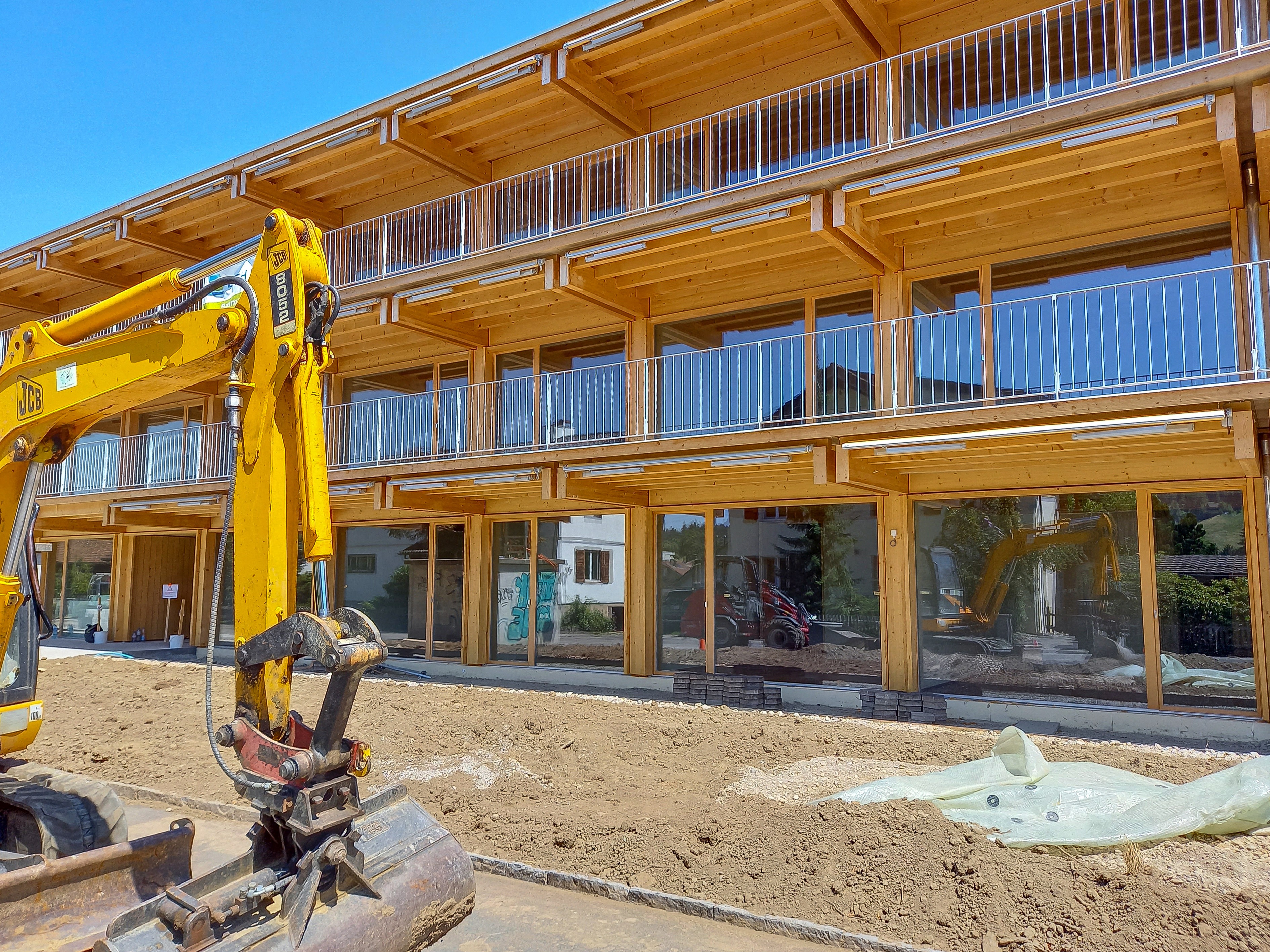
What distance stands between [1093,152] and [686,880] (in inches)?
344

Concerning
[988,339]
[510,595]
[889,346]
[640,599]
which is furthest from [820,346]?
[510,595]

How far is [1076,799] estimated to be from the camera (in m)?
6.26

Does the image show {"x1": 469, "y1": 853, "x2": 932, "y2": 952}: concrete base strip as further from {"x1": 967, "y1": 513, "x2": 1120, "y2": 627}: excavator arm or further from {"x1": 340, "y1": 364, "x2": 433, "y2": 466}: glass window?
{"x1": 340, "y1": 364, "x2": 433, "y2": 466}: glass window

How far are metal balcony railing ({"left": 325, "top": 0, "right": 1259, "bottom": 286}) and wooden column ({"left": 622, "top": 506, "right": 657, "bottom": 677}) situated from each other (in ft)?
15.9

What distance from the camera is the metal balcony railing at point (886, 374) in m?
10.1

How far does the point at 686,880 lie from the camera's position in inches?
231

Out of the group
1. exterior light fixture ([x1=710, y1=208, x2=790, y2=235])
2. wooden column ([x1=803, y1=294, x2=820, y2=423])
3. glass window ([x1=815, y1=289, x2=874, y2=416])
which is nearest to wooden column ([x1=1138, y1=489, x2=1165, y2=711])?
glass window ([x1=815, y1=289, x2=874, y2=416])

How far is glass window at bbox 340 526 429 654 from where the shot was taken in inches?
664

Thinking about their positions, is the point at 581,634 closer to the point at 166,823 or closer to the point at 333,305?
the point at 166,823

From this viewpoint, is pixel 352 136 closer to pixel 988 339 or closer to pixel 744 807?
pixel 988 339

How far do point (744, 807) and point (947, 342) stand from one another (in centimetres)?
710

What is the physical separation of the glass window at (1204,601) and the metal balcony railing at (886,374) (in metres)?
1.60

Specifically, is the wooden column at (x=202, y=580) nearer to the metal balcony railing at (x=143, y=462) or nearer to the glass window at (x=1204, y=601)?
the metal balcony railing at (x=143, y=462)

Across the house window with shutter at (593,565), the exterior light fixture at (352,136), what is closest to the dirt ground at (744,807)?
the house window with shutter at (593,565)
